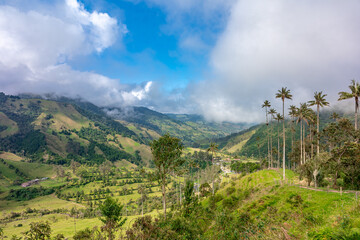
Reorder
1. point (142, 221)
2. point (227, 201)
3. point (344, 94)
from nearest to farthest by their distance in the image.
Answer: point (142, 221) → point (344, 94) → point (227, 201)

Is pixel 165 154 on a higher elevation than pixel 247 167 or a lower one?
higher

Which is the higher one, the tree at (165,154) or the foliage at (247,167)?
the tree at (165,154)

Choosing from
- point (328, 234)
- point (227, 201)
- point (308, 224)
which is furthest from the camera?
point (227, 201)

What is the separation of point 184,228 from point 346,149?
103ft

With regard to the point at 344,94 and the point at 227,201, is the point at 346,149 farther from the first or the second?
the point at 227,201

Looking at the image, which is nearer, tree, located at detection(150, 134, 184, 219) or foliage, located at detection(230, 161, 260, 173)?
tree, located at detection(150, 134, 184, 219)

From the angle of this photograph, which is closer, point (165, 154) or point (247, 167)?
point (165, 154)

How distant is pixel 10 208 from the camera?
190m

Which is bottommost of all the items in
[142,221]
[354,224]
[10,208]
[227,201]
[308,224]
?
[10,208]

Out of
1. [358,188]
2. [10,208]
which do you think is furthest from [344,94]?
[10,208]

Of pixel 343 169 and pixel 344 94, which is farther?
pixel 344 94

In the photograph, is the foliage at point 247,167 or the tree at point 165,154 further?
the foliage at point 247,167

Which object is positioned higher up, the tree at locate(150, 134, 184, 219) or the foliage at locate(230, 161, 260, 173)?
the tree at locate(150, 134, 184, 219)

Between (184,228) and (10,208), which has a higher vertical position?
(184,228)
